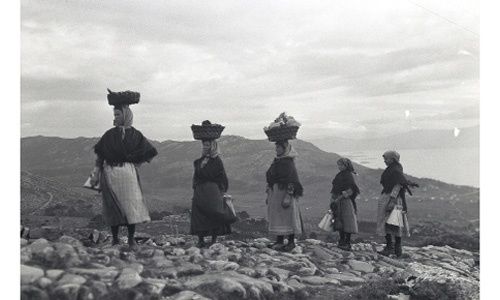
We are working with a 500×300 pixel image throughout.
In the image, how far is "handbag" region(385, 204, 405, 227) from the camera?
817 centimetres

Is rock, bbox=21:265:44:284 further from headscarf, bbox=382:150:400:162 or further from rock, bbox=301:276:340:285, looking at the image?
headscarf, bbox=382:150:400:162

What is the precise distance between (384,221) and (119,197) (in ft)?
13.7

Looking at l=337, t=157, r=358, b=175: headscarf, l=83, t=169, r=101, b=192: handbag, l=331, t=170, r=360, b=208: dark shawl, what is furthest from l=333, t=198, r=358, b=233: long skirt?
l=83, t=169, r=101, b=192: handbag

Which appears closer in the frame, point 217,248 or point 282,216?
point 217,248

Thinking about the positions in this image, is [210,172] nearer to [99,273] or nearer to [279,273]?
[279,273]

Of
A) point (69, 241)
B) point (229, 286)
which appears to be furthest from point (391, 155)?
point (69, 241)

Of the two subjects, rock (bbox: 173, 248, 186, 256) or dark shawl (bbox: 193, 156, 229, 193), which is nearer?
rock (bbox: 173, 248, 186, 256)

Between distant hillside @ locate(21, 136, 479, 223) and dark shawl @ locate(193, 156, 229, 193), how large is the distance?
Result: 57cm

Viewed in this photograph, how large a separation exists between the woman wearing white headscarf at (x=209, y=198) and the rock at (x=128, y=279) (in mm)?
→ 1801

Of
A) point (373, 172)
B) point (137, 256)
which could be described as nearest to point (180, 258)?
point (137, 256)

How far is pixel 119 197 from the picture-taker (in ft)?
21.3

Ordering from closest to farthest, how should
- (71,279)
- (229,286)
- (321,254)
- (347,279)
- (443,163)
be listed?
(71,279) → (229,286) → (347,279) → (321,254) → (443,163)
